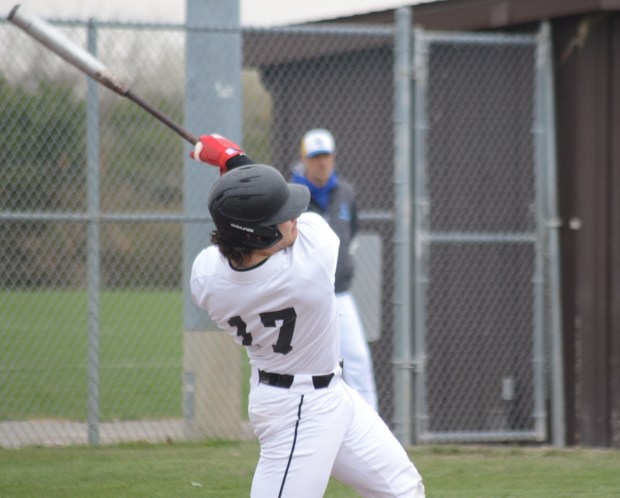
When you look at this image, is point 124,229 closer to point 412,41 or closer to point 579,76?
point 412,41

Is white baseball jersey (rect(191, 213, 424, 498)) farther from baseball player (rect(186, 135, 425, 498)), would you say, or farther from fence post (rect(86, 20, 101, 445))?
fence post (rect(86, 20, 101, 445))

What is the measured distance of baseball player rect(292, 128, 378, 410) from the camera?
23.6ft

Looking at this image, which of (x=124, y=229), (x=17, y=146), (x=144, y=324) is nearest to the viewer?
(x=17, y=146)

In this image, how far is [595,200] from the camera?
7.84 metres

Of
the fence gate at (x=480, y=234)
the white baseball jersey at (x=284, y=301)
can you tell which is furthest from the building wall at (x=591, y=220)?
the white baseball jersey at (x=284, y=301)

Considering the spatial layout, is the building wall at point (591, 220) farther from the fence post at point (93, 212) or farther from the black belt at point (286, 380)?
the black belt at point (286, 380)

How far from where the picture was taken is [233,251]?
3957 mm

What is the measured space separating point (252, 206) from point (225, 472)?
312 centimetres

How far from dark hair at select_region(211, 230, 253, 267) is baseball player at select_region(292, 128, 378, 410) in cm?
317

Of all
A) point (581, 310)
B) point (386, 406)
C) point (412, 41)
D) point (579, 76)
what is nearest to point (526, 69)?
point (579, 76)

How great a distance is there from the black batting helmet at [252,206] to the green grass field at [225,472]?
2.51 metres

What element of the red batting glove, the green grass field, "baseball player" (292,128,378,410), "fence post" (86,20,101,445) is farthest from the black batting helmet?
Answer: "fence post" (86,20,101,445)

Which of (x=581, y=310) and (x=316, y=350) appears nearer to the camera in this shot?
(x=316, y=350)

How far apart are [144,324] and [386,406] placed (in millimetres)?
10550
